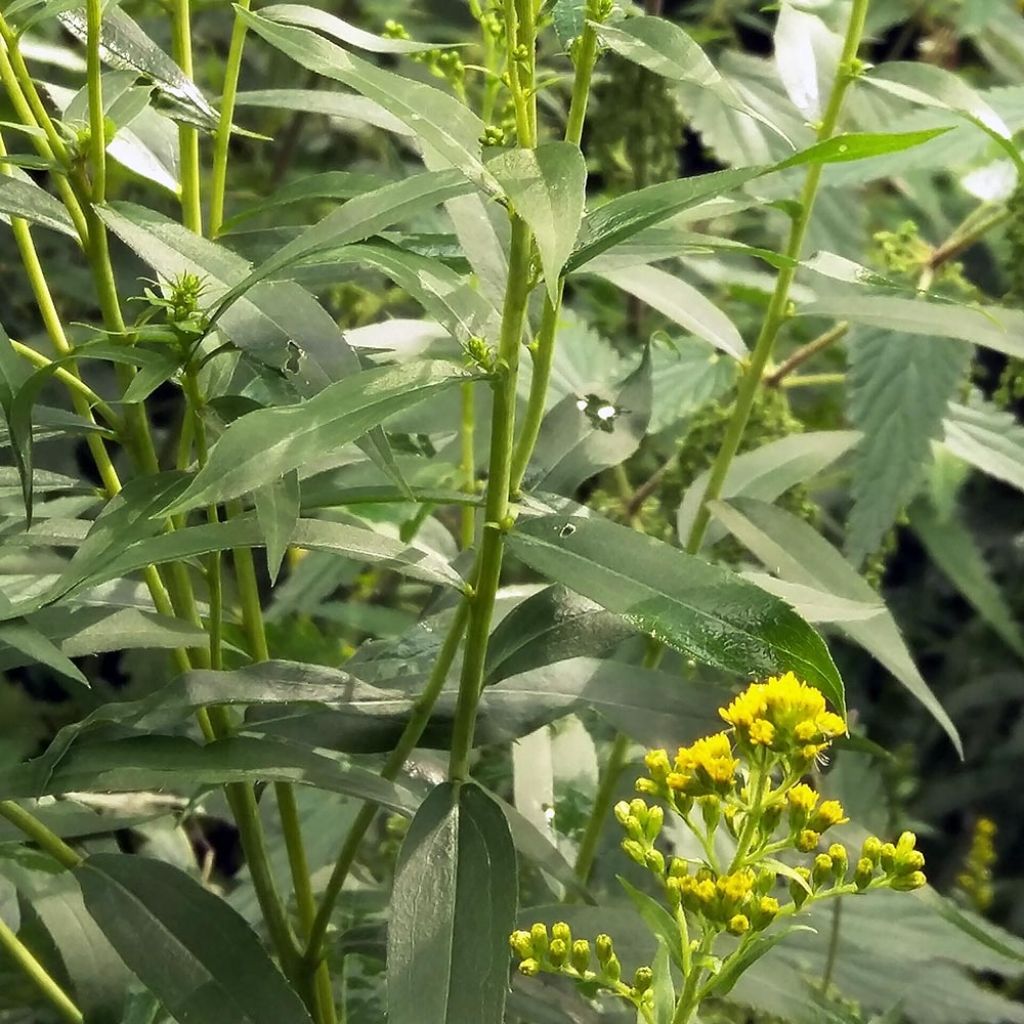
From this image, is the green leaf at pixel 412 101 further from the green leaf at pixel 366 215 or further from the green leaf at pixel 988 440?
the green leaf at pixel 988 440

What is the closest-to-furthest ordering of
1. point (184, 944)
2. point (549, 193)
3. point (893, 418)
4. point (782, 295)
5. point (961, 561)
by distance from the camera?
point (549, 193), point (184, 944), point (782, 295), point (893, 418), point (961, 561)

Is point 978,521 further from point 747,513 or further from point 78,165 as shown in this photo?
point 78,165

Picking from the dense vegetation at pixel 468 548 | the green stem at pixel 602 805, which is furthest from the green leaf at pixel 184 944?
the green stem at pixel 602 805

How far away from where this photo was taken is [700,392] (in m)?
0.74

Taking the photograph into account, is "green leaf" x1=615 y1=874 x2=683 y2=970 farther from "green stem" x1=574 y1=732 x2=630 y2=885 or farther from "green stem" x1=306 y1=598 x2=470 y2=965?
"green stem" x1=574 y1=732 x2=630 y2=885

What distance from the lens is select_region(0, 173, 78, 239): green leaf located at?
0.38m

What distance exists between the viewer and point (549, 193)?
0.94 ft

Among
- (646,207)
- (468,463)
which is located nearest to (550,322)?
(646,207)

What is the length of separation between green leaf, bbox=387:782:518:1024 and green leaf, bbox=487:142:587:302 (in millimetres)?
180

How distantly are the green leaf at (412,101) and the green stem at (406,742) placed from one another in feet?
0.50

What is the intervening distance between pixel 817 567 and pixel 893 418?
0.61ft

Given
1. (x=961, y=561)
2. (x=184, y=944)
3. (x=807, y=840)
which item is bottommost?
(x=961, y=561)

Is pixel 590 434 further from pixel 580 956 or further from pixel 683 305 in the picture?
pixel 580 956

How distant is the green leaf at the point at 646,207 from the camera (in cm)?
30
